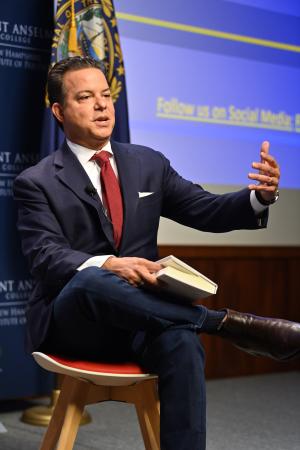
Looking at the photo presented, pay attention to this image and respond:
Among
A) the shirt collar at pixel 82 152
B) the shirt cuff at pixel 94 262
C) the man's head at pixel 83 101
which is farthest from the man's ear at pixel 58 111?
the shirt cuff at pixel 94 262

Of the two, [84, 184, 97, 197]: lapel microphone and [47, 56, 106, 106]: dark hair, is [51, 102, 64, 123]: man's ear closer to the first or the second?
[47, 56, 106, 106]: dark hair

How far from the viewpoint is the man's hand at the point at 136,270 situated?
2.09 m

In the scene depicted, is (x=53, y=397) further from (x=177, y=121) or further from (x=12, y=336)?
(x=177, y=121)

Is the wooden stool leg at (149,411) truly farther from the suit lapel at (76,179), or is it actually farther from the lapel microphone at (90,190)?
the lapel microphone at (90,190)

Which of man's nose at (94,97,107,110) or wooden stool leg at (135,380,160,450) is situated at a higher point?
man's nose at (94,97,107,110)

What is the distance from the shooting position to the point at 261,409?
370 cm

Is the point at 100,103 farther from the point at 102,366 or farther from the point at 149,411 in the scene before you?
the point at 149,411

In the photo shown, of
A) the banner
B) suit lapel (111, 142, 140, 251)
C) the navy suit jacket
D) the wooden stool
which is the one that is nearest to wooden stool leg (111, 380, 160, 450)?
the wooden stool

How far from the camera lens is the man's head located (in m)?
2.47

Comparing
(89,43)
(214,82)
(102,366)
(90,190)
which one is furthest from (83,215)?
(214,82)

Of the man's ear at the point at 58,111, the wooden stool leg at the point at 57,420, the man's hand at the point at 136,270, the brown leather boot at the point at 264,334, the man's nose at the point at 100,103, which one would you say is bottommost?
the wooden stool leg at the point at 57,420

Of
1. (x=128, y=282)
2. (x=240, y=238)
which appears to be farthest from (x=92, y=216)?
(x=240, y=238)

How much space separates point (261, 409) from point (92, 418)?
0.79m

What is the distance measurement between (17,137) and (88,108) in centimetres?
111
